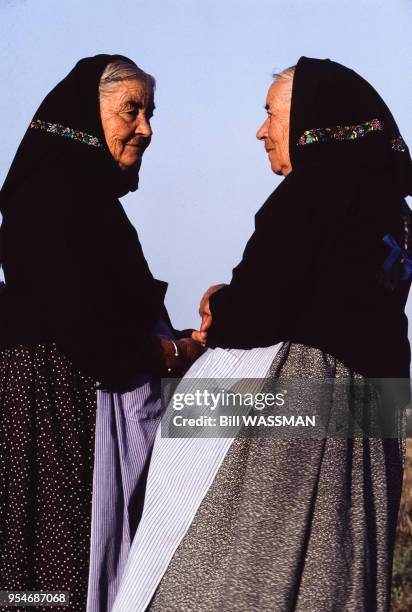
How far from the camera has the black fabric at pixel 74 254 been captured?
459 centimetres

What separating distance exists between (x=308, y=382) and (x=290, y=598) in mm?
812

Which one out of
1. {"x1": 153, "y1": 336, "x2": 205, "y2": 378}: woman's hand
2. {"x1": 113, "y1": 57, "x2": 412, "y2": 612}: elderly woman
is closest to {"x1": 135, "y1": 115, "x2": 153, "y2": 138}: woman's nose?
{"x1": 113, "y1": 57, "x2": 412, "y2": 612}: elderly woman

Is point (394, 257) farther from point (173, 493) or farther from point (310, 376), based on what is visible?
point (173, 493)

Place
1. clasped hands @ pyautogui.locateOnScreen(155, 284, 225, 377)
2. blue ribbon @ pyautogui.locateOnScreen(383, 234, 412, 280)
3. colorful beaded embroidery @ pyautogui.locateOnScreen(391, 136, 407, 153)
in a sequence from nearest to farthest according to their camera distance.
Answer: blue ribbon @ pyautogui.locateOnScreen(383, 234, 412, 280)
colorful beaded embroidery @ pyautogui.locateOnScreen(391, 136, 407, 153)
clasped hands @ pyautogui.locateOnScreen(155, 284, 225, 377)

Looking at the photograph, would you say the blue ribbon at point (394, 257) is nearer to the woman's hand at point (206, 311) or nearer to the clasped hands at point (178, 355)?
the woman's hand at point (206, 311)

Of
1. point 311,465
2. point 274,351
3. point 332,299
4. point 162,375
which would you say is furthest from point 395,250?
point 162,375

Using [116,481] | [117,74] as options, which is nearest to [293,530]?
[116,481]

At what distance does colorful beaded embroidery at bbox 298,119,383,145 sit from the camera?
14.2ft

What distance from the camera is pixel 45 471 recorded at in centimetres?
464

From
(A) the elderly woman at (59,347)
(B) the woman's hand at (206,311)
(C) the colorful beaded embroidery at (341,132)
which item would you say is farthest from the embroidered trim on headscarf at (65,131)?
(C) the colorful beaded embroidery at (341,132)

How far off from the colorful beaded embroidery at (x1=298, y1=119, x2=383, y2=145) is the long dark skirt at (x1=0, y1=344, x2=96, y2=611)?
1389mm

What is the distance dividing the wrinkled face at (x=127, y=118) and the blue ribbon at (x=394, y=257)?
4.38 feet

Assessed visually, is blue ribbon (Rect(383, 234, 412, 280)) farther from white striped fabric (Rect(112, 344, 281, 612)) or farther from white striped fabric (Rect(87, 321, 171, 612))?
white striped fabric (Rect(87, 321, 171, 612))

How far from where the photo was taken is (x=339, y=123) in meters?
4.35
